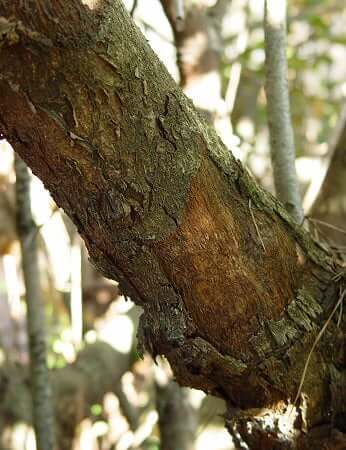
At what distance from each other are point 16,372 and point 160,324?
4.92 ft

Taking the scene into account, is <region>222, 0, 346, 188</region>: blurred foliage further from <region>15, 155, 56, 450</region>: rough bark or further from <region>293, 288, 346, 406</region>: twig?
<region>293, 288, 346, 406</region>: twig

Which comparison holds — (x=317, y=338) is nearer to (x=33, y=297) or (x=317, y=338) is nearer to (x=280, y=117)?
(x=280, y=117)

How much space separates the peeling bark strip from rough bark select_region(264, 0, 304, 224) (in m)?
0.25

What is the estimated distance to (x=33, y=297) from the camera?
4.85 feet

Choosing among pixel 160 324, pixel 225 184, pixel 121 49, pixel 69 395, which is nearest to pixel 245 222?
pixel 225 184

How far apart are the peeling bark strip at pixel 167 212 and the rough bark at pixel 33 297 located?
60 cm

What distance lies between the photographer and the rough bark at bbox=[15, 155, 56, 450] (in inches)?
55.7

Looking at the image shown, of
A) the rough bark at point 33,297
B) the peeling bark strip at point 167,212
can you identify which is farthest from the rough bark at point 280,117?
the rough bark at point 33,297

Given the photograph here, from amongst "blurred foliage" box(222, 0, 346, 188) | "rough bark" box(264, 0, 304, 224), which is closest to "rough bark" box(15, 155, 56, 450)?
"rough bark" box(264, 0, 304, 224)

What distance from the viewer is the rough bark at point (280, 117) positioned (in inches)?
46.2

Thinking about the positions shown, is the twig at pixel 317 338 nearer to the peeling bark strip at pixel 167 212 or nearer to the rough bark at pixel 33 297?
the peeling bark strip at pixel 167 212

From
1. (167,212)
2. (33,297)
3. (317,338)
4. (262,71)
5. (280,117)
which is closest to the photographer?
(167,212)

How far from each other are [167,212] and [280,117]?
1.70 feet

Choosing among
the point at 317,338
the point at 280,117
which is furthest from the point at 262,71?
the point at 317,338
